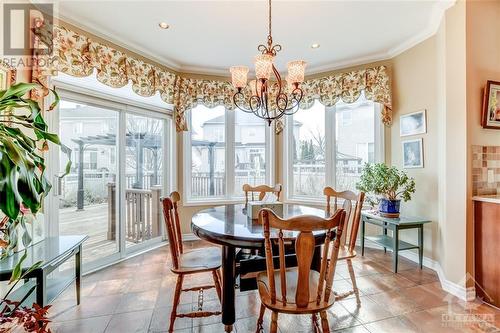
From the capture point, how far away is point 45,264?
1.76 meters

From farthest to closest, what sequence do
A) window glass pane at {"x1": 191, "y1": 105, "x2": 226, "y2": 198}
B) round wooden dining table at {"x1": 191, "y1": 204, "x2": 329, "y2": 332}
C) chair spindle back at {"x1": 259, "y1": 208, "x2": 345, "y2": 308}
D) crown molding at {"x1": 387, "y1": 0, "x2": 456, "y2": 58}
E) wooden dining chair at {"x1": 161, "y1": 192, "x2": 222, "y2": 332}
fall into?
window glass pane at {"x1": 191, "y1": 105, "x2": 226, "y2": 198} → crown molding at {"x1": 387, "y1": 0, "x2": 456, "y2": 58} → wooden dining chair at {"x1": 161, "y1": 192, "x2": 222, "y2": 332} → round wooden dining table at {"x1": 191, "y1": 204, "x2": 329, "y2": 332} → chair spindle back at {"x1": 259, "y1": 208, "x2": 345, "y2": 308}

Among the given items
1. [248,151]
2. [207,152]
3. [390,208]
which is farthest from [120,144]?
[390,208]

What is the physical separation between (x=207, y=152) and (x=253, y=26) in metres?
2.08

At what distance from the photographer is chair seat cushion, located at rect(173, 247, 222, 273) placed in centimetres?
199

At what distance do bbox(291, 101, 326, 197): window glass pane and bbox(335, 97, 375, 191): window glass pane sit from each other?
0.84ft

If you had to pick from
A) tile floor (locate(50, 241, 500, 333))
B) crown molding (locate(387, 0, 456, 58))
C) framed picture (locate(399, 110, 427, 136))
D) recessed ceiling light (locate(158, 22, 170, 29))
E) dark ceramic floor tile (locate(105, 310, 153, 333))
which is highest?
recessed ceiling light (locate(158, 22, 170, 29))


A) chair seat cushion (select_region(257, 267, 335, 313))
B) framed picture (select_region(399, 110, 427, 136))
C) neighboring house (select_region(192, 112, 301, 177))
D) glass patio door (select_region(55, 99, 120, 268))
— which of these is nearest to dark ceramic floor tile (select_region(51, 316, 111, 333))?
glass patio door (select_region(55, 99, 120, 268))

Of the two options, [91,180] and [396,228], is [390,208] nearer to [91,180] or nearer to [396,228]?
[396,228]

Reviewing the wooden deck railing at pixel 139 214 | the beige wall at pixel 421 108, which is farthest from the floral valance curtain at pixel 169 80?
the wooden deck railing at pixel 139 214

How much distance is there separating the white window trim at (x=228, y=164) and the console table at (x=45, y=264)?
2004 mm

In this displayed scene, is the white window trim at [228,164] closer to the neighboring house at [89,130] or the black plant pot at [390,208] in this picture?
the neighboring house at [89,130]

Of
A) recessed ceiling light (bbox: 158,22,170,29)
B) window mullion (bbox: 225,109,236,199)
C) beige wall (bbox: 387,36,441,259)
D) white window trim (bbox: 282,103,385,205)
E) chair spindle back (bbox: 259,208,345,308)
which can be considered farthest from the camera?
window mullion (bbox: 225,109,236,199)

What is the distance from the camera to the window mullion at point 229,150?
4.44 m

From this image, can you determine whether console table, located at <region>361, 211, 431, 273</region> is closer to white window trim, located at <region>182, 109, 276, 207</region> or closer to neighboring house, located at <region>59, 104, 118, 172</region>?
white window trim, located at <region>182, 109, 276, 207</region>
